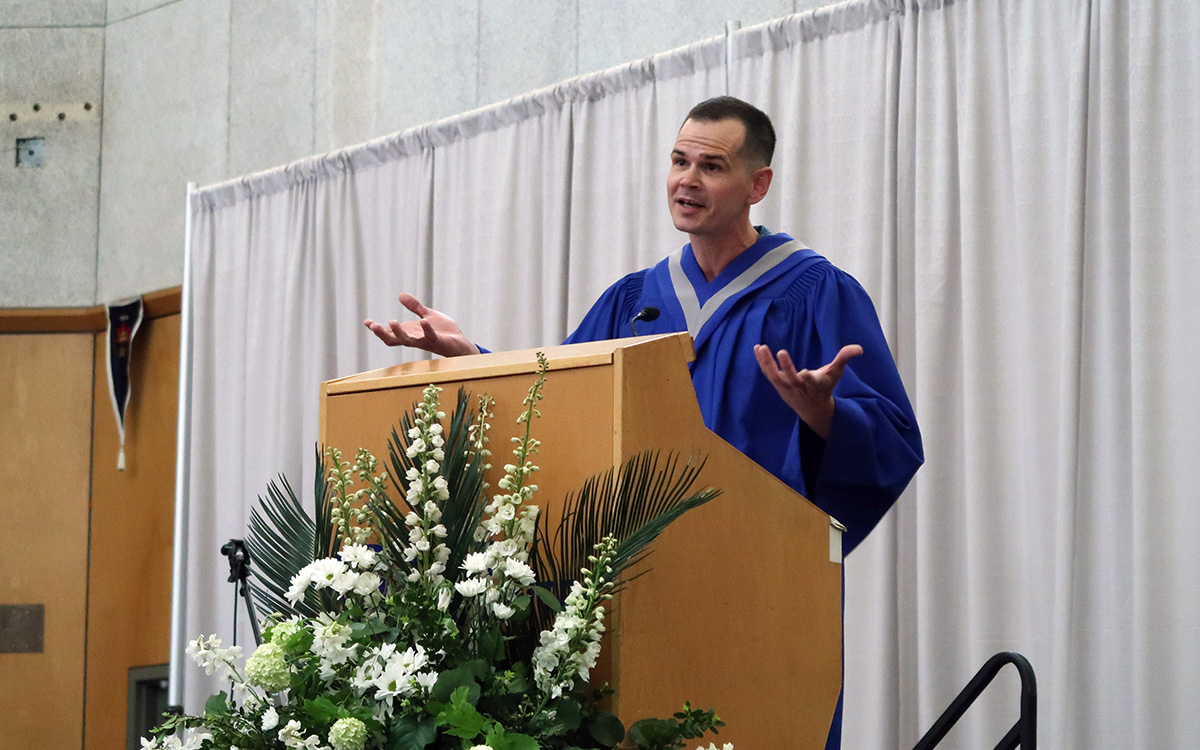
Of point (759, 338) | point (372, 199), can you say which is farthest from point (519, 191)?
point (759, 338)

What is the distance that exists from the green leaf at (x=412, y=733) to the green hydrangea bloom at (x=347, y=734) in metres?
0.05

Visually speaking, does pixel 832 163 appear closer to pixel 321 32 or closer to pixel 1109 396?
pixel 1109 396

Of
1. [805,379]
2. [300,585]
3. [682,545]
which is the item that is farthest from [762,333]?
[300,585]

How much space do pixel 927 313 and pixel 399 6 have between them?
3.18 m

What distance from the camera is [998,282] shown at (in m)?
3.74

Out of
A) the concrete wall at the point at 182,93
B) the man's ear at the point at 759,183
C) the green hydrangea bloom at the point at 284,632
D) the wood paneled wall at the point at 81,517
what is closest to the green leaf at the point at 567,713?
the green hydrangea bloom at the point at 284,632

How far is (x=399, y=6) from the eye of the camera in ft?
19.6

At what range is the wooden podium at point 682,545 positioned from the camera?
1650mm

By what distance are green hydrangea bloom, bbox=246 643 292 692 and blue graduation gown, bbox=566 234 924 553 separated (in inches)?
37.2

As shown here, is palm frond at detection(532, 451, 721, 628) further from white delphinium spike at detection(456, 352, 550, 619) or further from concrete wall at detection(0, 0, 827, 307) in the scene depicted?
concrete wall at detection(0, 0, 827, 307)

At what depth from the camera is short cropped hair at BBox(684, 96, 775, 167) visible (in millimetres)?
2664

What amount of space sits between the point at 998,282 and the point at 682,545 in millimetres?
2320

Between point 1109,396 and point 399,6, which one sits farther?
point 399,6

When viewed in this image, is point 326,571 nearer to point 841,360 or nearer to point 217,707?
point 217,707
